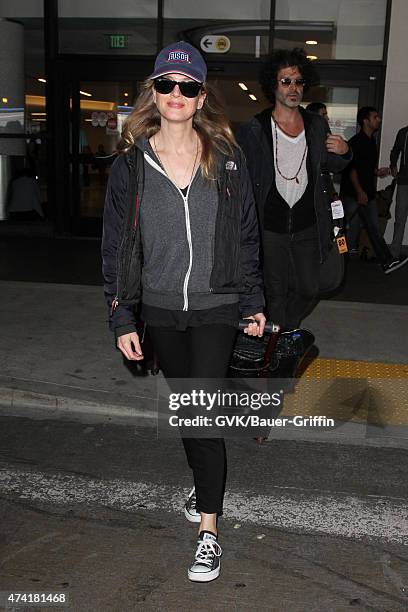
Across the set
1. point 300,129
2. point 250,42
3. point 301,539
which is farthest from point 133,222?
point 250,42

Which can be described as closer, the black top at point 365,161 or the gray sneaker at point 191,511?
the gray sneaker at point 191,511

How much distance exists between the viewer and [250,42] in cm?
1195

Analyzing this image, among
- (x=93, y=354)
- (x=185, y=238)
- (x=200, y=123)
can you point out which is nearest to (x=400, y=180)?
(x=93, y=354)

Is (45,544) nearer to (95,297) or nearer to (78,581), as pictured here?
(78,581)

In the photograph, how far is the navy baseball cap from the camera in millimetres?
3234

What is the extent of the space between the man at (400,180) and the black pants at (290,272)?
5649mm

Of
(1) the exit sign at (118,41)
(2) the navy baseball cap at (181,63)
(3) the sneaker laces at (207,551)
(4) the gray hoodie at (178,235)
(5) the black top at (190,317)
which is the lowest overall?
(3) the sneaker laces at (207,551)

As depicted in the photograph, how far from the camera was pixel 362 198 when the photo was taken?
10.1 m

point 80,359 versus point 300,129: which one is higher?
point 300,129

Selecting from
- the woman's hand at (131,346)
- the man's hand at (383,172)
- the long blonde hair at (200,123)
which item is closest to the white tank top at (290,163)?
the long blonde hair at (200,123)

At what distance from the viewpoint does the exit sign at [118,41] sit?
1216 centimetres

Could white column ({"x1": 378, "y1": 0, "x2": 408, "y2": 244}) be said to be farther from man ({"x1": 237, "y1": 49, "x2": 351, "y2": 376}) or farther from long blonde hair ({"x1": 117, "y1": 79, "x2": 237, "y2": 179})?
long blonde hair ({"x1": 117, "y1": 79, "x2": 237, "y2": 179})

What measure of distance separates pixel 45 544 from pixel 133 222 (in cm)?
150

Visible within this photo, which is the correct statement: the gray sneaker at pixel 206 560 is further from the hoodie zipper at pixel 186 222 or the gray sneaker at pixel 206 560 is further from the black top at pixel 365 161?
the black top at pixel 365 161
